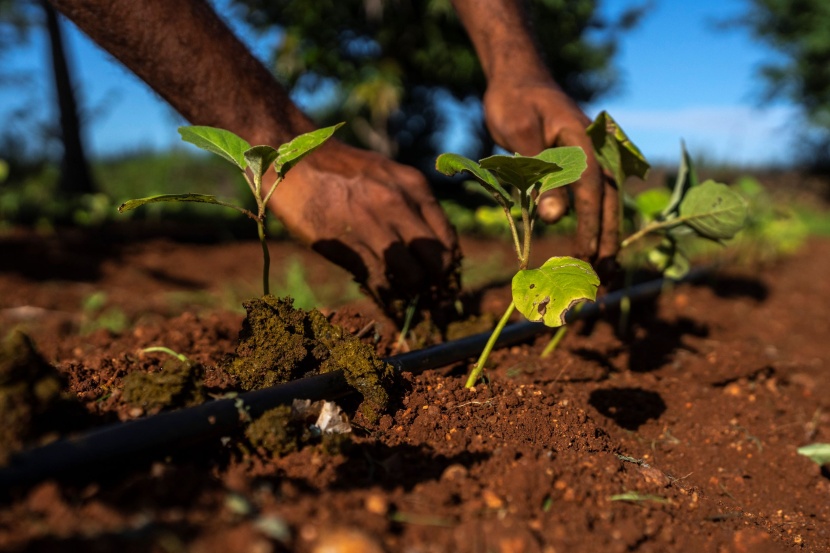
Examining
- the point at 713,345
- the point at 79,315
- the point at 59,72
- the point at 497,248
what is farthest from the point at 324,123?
the point at 713,345

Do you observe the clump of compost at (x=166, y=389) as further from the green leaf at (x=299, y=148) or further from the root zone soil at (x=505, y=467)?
the green leaf at (x=299, y=148)

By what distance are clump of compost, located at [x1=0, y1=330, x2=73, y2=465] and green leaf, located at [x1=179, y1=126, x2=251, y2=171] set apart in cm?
54

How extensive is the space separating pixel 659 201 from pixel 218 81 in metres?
1.54

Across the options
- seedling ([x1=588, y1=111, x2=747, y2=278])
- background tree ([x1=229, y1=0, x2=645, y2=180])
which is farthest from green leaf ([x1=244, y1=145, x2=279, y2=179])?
background tree ([x1=229, y1=0, x2=645, y2=180])

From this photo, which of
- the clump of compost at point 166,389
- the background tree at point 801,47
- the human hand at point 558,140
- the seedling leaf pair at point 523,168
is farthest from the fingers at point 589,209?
the background tree at point 801,47

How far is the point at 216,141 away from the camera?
1.36 m

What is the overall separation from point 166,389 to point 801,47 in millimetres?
19110

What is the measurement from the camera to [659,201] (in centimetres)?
237

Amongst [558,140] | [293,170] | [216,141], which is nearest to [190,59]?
[293,170]

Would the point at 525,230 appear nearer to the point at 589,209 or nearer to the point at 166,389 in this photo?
the point at 589,209

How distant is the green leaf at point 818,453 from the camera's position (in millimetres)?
1795

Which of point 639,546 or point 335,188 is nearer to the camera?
point 639,546

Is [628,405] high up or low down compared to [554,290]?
down

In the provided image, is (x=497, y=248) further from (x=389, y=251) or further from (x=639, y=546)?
(x=639, y=546)
